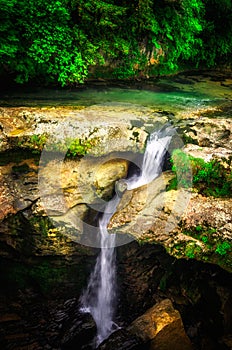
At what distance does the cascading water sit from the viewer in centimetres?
457

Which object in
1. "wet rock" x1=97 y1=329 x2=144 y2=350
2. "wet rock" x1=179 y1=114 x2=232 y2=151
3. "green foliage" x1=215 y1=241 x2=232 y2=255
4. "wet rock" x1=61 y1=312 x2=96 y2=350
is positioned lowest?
"wet rock" x1=61 y1=312 x2=96 y2=350

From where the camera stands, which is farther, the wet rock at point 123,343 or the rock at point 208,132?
the rock at point 208,132

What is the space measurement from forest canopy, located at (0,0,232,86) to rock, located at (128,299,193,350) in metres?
4.55

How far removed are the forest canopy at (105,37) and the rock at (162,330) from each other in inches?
179

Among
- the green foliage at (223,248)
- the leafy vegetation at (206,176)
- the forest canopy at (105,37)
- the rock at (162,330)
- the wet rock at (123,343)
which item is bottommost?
the wet rock at (123,343)

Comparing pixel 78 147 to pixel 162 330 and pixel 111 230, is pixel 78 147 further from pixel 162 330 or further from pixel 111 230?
pixel 162 330

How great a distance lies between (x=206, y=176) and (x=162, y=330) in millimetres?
2313

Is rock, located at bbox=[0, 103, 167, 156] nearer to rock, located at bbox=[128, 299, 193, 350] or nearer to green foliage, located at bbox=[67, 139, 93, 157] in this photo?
green foliage, located at bbox=[67, 139, 93, 157]

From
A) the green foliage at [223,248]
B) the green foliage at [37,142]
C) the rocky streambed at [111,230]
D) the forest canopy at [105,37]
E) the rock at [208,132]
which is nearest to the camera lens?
the green foliage at [223,248]

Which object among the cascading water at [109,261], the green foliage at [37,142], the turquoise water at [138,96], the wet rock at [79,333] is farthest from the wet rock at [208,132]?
the wet rock at [79,333]

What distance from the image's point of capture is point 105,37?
6125 millimetres

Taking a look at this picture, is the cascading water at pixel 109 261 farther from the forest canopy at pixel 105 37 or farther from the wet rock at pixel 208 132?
the forest canopy at pixel 105 37

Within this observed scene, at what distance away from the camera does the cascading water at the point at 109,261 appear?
457cm

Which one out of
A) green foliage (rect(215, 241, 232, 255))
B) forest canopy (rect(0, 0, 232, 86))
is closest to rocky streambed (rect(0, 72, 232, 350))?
green foliage (rect(215, 241, 232, 255))
